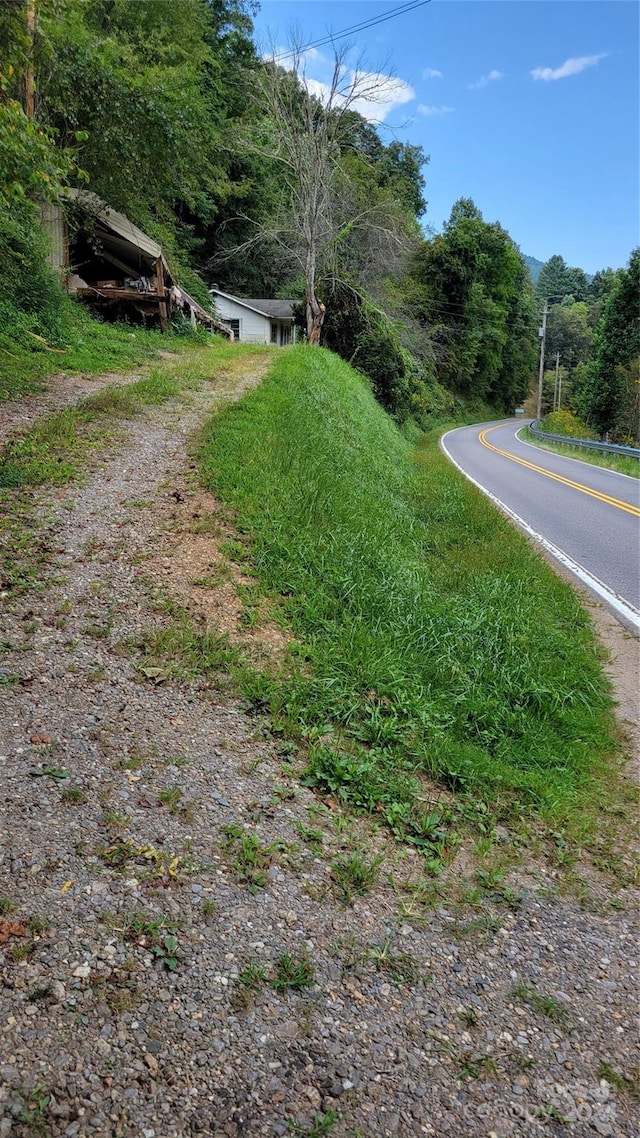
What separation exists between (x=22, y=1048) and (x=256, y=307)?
33.2 metres

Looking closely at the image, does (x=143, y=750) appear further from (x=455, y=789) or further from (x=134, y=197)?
(x=134, y=197)

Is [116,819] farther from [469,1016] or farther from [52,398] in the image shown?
[52,398]

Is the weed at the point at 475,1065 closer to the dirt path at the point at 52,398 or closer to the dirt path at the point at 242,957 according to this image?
the dirt path at the point at 242,957

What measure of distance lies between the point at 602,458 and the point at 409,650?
19.0 meters

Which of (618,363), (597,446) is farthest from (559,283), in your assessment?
(597,446)

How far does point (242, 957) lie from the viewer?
224cm

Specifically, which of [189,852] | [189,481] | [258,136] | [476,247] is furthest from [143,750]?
[476,247]

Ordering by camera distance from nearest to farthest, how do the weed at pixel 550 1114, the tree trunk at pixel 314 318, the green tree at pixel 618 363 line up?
the weed at pixel 550 1114 < the tree trunk at pixel 314 318 < the green tree at pixel 618 363

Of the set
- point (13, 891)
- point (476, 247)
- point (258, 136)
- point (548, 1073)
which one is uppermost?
point (476, 247)

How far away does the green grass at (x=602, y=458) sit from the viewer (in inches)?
684

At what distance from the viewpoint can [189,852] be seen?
262 cm

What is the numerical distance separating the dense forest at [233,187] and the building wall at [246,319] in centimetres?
230

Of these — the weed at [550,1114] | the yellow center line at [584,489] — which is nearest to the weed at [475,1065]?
the weed at [550,1114]

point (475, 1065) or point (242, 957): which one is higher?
point (242, 957)
